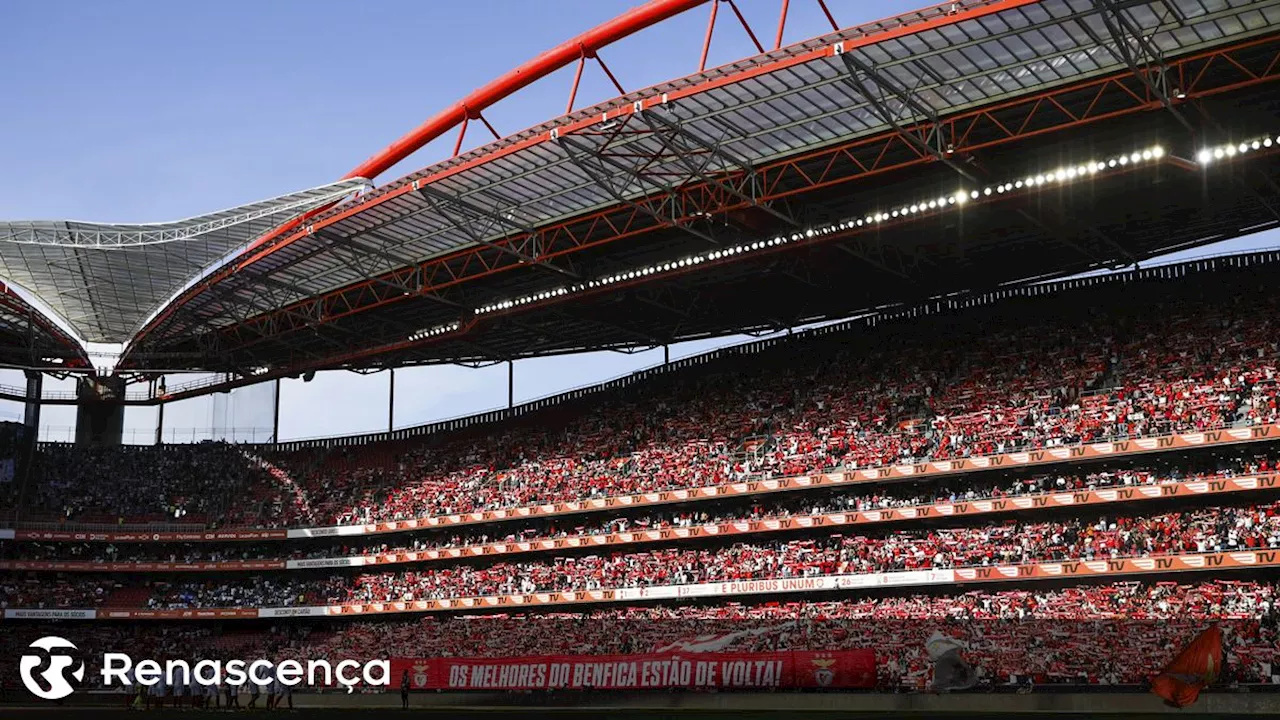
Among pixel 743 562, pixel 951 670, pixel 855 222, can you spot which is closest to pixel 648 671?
pixel 743 562

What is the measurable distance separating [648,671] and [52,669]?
30.7 meters

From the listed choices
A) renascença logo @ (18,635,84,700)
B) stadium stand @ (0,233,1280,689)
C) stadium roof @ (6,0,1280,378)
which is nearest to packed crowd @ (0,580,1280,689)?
stadium stand @ (0,233,1280,689)

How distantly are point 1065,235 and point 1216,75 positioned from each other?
37.3 ft

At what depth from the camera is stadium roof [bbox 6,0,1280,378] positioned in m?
36.4

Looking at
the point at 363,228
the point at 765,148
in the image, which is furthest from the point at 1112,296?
the point at 363,228

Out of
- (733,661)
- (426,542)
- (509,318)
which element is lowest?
(733,661)

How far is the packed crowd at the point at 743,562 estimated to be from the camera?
41.7 m

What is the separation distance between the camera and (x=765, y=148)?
142 ft

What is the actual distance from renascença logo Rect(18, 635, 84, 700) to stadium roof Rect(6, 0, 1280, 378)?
15.5m

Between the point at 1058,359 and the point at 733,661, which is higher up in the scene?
the point at 1058,359

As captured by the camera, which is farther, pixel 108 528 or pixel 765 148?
pixel 108 528

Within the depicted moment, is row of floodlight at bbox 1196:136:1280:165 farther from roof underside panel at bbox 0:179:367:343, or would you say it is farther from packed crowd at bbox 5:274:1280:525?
roof underside panel at bbox 0:179:367:343

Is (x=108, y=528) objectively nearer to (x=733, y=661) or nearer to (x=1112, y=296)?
(x=733, y=661)

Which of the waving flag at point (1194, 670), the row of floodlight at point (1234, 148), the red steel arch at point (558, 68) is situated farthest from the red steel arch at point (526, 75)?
the waving flag at point (1194, 670)
